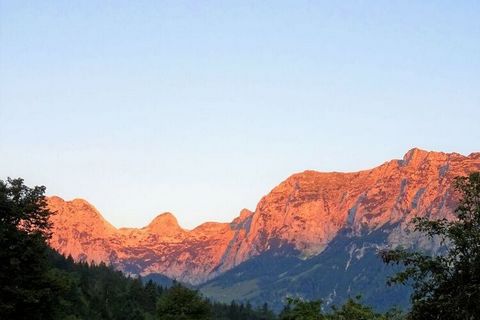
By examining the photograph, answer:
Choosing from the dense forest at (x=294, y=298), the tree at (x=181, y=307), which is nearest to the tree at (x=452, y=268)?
the dense forest at (x=294, y=298)

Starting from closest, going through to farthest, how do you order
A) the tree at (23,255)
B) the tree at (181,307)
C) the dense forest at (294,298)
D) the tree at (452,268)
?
the tree at (452,268), the dense forest at (294,298), the tree at (23,255), the tree at (181,307)

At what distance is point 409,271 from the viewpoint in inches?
1188

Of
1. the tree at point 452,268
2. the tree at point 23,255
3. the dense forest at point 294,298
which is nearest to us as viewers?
the tree at point 452,268

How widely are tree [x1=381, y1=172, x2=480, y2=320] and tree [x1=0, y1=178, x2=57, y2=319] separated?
32446 millimetres

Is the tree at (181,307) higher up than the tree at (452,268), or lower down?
lower down

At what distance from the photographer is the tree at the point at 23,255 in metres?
53.4

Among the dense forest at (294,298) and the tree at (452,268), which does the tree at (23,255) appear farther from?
the tree at (452,268)

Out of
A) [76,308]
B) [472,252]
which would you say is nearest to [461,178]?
[472,252]

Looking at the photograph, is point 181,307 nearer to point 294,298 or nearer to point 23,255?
point 294,298

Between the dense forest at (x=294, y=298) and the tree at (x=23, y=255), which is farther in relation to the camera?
the tree at (x=23, y=255)

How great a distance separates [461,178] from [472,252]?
3.72 m

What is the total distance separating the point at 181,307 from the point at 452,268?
86028 mm

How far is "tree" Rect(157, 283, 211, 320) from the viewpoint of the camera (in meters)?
110

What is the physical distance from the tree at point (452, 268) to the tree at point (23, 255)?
3245 cm
